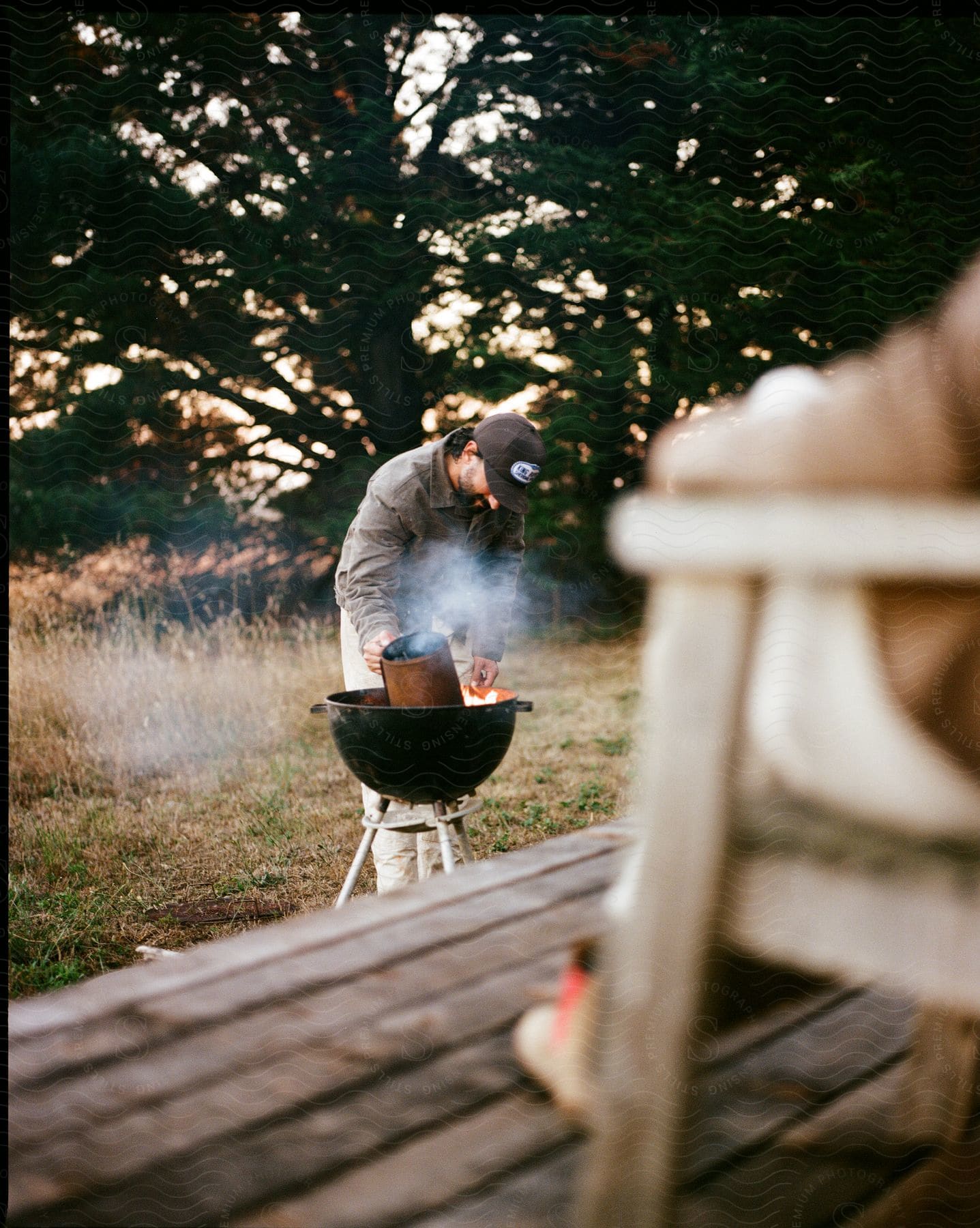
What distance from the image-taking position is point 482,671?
234 cm

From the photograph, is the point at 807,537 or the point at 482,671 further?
the point at 482,671

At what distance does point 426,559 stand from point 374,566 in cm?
16

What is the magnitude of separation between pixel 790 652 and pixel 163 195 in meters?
2.00

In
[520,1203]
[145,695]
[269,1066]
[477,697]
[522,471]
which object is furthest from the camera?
[145,695]

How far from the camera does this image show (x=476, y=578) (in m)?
2.35

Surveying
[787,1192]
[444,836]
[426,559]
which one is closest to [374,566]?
[426,559]

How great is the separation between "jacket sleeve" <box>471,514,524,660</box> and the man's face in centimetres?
13

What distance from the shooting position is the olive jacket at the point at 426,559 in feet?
7.13

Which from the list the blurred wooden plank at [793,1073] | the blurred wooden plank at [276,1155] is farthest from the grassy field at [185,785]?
the blurred wooden plank at [793,1073]

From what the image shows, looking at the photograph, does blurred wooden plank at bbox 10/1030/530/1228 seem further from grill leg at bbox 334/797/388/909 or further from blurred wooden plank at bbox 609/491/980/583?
grill leg at bbox 334/797/388/909

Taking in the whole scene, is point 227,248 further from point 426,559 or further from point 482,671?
point 482,671

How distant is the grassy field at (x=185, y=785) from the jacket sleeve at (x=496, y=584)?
0.73 meters

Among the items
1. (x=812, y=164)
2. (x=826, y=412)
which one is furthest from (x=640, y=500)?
(x=812, y=164)

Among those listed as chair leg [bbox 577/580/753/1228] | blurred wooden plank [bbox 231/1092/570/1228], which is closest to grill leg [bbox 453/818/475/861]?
blurred wooden plank [bbox 231/1092/570/1228]
